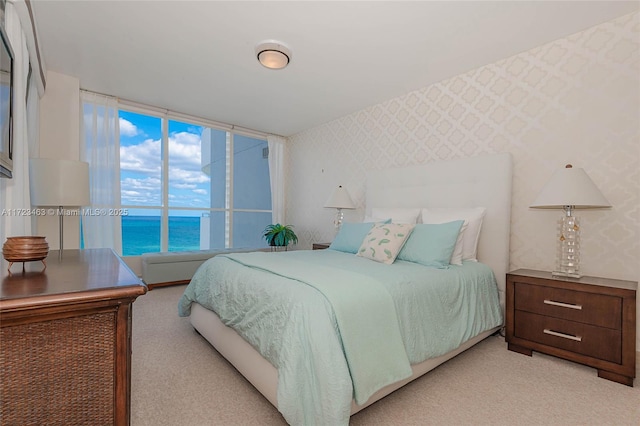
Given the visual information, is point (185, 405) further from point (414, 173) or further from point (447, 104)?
point (447, 104)

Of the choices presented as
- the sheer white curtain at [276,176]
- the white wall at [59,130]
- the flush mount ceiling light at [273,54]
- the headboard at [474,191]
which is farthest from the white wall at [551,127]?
the white wall at [59,130]

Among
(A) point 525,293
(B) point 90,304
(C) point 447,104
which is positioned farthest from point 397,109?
(B) point 90,304

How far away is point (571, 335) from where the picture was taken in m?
2.07

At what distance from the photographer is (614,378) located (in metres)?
1.91

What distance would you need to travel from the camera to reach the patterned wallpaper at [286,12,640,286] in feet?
7.32

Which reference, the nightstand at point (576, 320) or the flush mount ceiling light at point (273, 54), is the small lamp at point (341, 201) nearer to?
the flush mount ceiling light at point (273, 54)

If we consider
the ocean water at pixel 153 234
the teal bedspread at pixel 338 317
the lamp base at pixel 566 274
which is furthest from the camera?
the ocean water at pixel 153 234

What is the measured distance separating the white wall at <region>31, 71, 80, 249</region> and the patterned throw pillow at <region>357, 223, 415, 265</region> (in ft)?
11.1

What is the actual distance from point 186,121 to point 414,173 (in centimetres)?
355

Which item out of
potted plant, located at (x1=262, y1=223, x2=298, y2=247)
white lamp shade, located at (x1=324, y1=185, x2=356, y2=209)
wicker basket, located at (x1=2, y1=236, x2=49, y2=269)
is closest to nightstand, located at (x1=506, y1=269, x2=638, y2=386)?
white lamp shade, located at (x1=324, y1=185, x2=356, y2=209)

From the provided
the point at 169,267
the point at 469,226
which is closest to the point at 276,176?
the point at 169,267

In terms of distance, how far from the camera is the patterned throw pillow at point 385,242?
245 centimetres

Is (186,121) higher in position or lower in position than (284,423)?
higher

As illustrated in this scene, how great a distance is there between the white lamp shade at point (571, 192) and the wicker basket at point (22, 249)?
285cm
